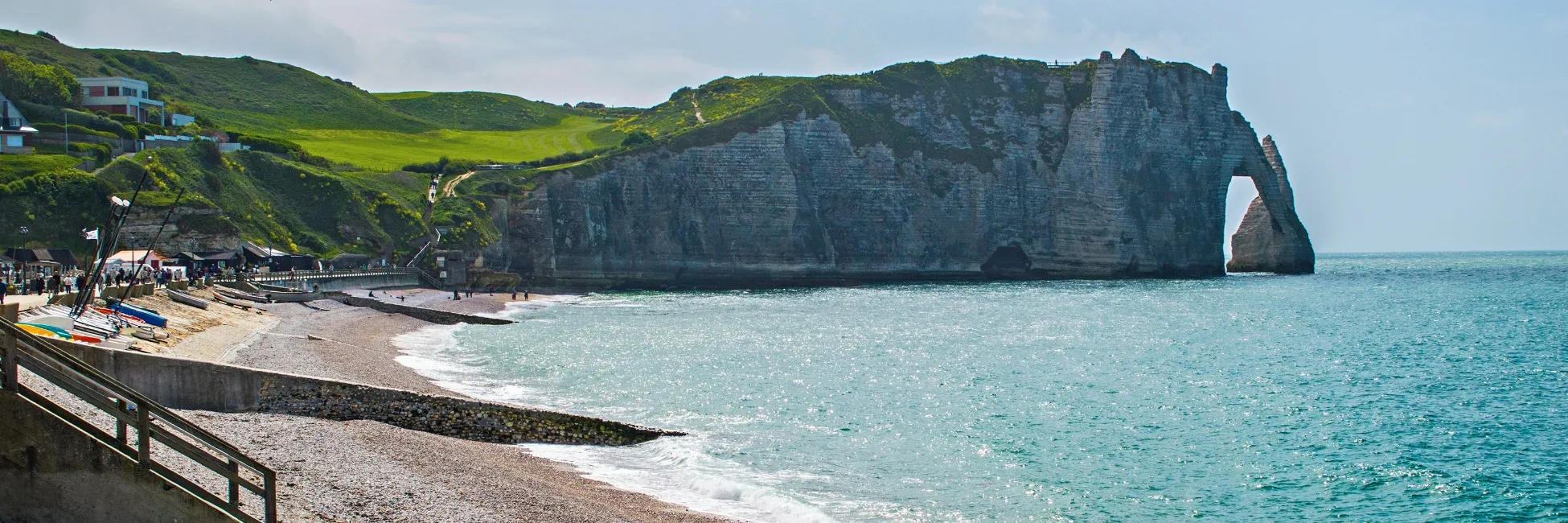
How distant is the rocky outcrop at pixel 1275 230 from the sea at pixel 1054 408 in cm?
6083

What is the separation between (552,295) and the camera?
309 ft

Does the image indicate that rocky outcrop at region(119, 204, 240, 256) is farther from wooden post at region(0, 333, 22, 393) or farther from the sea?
wooden post at region(0, 333, 22, 393)

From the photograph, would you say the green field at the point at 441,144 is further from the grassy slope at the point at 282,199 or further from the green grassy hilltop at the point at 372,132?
the grassy slope at the point at 282,199

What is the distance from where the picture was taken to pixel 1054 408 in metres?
34.1

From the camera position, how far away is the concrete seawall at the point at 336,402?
22625mm

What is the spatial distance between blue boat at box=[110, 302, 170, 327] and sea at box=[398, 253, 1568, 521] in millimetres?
7756

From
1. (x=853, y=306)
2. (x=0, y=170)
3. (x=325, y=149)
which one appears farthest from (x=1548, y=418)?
(x=325, y=149)

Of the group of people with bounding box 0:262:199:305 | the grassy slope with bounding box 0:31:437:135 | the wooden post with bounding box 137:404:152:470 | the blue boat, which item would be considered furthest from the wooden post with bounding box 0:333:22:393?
the grassy slope with bounding box 0:31:437:135

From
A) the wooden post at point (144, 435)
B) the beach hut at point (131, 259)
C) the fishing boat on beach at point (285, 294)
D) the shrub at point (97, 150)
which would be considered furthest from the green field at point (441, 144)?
the wooden post at point (144, 435)

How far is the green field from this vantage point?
119m

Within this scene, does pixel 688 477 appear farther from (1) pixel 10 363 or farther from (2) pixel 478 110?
(2) pixel 478 110

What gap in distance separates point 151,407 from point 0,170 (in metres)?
72.4

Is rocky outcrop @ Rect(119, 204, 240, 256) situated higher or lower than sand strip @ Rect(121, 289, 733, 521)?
higher

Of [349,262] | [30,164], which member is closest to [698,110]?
[349,262]
